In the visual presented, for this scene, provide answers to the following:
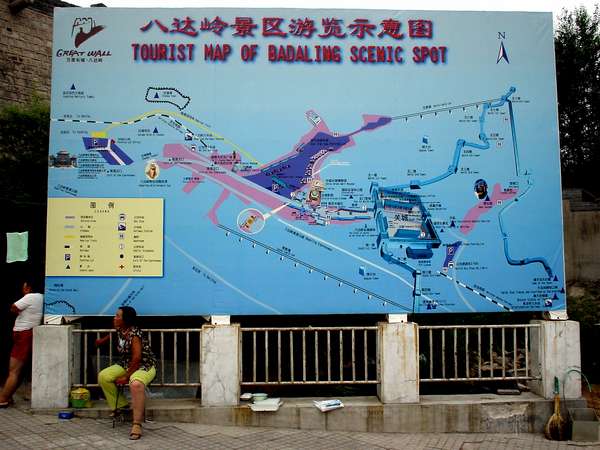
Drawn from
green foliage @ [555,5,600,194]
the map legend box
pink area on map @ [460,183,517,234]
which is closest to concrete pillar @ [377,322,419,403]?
pink area on map @ [460,183,517,234]

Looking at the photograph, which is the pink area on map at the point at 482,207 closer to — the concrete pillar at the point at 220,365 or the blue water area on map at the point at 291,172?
the blue water area on map at the point at 291,172

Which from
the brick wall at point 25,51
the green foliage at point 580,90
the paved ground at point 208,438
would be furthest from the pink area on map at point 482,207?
the green foliage at point 580,90

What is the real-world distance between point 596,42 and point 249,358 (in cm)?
2149

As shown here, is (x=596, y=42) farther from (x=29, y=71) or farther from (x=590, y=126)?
(x=29, y=71)

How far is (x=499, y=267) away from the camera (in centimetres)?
660

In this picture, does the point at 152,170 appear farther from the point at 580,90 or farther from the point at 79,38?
the point at 580,90

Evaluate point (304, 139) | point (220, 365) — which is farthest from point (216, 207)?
point (220, 365)

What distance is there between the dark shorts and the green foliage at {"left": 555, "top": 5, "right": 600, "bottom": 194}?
2215cm

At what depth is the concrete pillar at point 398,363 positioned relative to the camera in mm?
6363

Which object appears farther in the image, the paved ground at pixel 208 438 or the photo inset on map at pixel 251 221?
the photo inset on map at pixel 251 221

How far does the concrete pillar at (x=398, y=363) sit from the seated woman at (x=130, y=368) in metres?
2.67

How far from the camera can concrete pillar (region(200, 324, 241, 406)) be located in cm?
626

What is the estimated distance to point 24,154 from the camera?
32.1 ft

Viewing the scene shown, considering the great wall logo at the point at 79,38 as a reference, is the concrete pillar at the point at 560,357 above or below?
below
